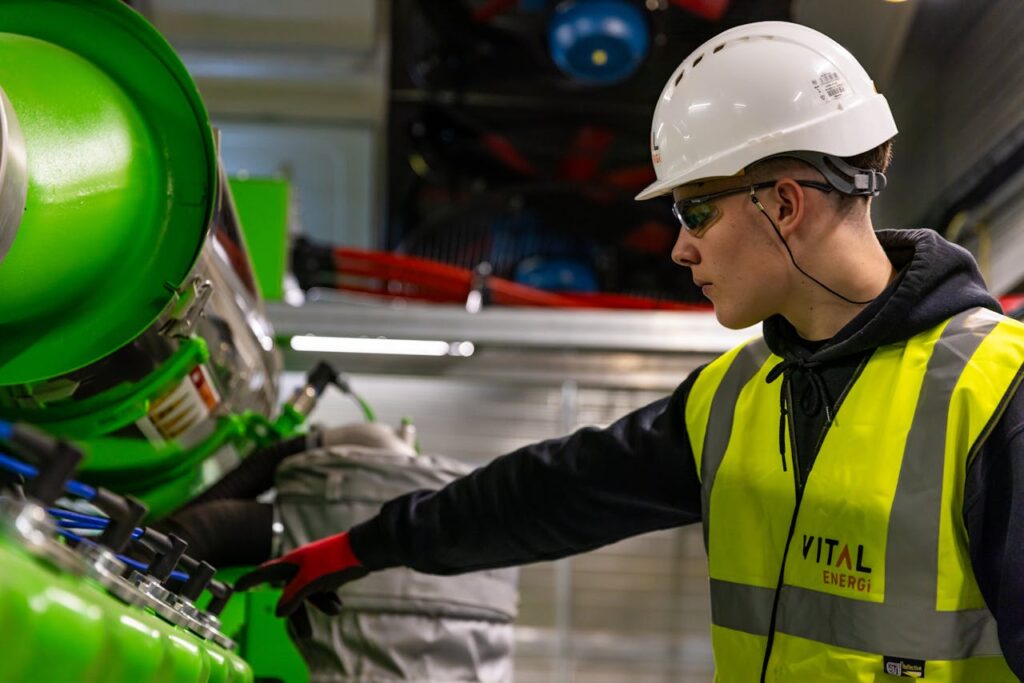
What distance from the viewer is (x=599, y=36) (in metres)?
4.36

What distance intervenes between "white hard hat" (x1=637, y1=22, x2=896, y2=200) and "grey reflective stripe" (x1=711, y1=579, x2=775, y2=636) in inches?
24.6

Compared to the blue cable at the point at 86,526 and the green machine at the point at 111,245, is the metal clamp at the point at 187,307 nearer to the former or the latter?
the green machine at the point at 111,245

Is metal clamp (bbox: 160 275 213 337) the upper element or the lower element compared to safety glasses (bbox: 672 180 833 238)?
lower

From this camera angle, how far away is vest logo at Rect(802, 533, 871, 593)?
1.76 m

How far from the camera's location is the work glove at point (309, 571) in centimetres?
236

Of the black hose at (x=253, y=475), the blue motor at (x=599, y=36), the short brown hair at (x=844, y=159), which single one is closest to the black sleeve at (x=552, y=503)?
the short brown hair at (x=844, y=159)

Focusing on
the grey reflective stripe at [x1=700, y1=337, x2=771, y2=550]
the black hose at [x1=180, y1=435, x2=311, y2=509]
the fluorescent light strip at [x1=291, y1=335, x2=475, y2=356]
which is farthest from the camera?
the fluorescent light strip at [x1=291, y1=335, x2=475, y2=356]

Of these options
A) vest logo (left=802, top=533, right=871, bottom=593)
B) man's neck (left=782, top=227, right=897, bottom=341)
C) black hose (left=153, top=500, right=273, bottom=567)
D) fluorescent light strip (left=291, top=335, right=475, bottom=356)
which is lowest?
vest logo (left=802, top=533, right=871, bottom=593)

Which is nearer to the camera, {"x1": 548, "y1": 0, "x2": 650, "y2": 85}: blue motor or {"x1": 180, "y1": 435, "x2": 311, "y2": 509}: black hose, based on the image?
{"x1": 180, "y1": 435, "x2": 311, "y2": 509}: black hose

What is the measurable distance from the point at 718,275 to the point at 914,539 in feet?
1.64

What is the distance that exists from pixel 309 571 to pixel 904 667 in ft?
3.68

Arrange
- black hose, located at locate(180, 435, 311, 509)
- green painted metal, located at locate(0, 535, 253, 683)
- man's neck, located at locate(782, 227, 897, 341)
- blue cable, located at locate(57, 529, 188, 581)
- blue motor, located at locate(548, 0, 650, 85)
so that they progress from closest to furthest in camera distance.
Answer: green painted metal, located at locate(0, 535, 253, 683) < blue cable, located at locate(57, 529, 188, 581) < man's neck, located at locate(782, 227, 897, 341) < black hose, located at locate(180, 435, 311, 509) < blue motor, located at locate(548, 0, 650, 85)

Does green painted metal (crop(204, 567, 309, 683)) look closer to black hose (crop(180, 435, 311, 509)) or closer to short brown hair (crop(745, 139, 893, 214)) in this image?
black hose (crop(180, 435, 311, 509))

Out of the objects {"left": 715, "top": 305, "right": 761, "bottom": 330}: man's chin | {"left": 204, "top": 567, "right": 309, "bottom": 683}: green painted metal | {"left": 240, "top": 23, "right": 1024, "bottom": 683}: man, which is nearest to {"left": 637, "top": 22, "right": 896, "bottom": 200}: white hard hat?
{"left": 240, "top": 23, "right": 1024, "bottom": 683}: man
